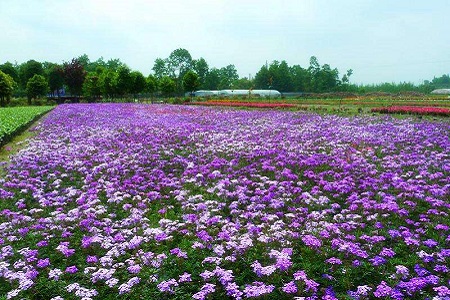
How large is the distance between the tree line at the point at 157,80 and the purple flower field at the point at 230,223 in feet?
190

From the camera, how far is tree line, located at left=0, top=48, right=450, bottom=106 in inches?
2768

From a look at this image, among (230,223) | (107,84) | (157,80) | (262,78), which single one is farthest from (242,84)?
(230,223)

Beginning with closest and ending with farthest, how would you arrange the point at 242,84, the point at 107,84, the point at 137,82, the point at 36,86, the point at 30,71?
the point at 137,82 < the point at 36,86 < the point at 107,84 < the point at 30,71 < the point at 242,84

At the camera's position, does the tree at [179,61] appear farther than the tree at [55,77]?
Yes

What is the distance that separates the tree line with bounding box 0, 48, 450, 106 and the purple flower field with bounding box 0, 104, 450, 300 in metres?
57.8

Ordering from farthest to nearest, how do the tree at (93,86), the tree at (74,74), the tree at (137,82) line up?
the tree at (74,74), the tree at (93,86), the tree at (137,82)

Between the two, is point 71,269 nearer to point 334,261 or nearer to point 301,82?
point 334,261

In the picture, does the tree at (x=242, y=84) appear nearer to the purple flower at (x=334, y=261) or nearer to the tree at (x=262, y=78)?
the tree at (x=262, y=78)

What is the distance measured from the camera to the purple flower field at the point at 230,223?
511 centimetres

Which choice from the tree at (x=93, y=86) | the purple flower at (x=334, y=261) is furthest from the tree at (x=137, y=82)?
the purple flower at (x=334, y=261)

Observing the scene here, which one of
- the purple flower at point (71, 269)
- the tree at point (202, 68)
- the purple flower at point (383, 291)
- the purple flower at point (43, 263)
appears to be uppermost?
the tree at point (202, 68)

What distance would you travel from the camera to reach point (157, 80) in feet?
285

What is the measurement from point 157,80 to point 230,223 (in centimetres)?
8305

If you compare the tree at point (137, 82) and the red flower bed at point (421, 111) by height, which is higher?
the tree at point (137, 82)
